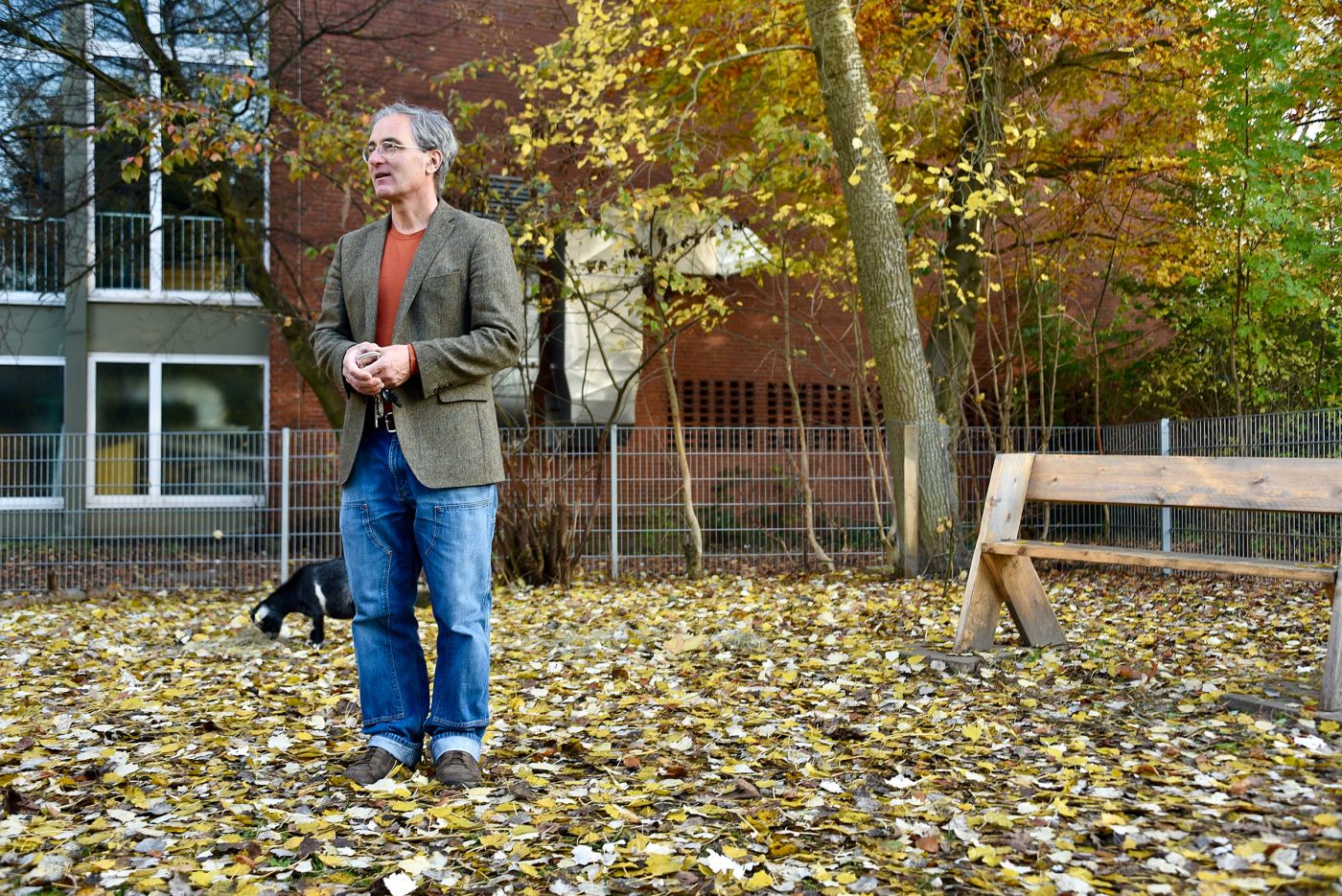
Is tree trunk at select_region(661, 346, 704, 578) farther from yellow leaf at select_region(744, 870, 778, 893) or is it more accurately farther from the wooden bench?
yellow leaf at select_region(744, 870, 778, 893)

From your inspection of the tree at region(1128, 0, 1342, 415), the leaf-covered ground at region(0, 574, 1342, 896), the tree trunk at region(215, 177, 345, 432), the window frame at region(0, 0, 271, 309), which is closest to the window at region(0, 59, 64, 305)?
the window frame at region(0, 0, 271, 309)

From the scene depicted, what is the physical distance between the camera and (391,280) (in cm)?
391

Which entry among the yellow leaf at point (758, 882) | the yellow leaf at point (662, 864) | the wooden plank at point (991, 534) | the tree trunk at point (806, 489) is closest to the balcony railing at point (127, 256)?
the tree trunk at point (806, 489)

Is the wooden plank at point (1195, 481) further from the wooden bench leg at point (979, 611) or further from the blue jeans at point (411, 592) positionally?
the blue jeans at point (411, 592)

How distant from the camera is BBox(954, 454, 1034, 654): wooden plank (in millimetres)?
5770

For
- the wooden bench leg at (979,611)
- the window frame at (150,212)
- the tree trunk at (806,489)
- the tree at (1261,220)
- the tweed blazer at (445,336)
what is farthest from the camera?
the window frame at (150,212)

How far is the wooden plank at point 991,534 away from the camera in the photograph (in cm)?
577

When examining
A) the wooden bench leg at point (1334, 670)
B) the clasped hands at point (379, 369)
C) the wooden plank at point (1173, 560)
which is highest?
the clasped hands at point (379, 369)

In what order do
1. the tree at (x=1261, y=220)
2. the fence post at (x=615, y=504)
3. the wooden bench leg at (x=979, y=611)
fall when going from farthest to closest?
the fence post at (x=615, y=504) → the tree at (x=1261, y=220) → the wooden bench leg at (x=979, y=611)

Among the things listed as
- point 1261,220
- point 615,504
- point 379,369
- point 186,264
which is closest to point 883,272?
point 1261,220

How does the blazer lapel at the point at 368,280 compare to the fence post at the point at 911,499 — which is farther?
the fence post at the point at 911,499

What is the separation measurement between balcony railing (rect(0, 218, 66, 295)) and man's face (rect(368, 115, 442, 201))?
1286cm

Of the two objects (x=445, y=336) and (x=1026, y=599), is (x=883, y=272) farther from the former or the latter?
(x=445, y=336)

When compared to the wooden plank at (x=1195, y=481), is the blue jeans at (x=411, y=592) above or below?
below
